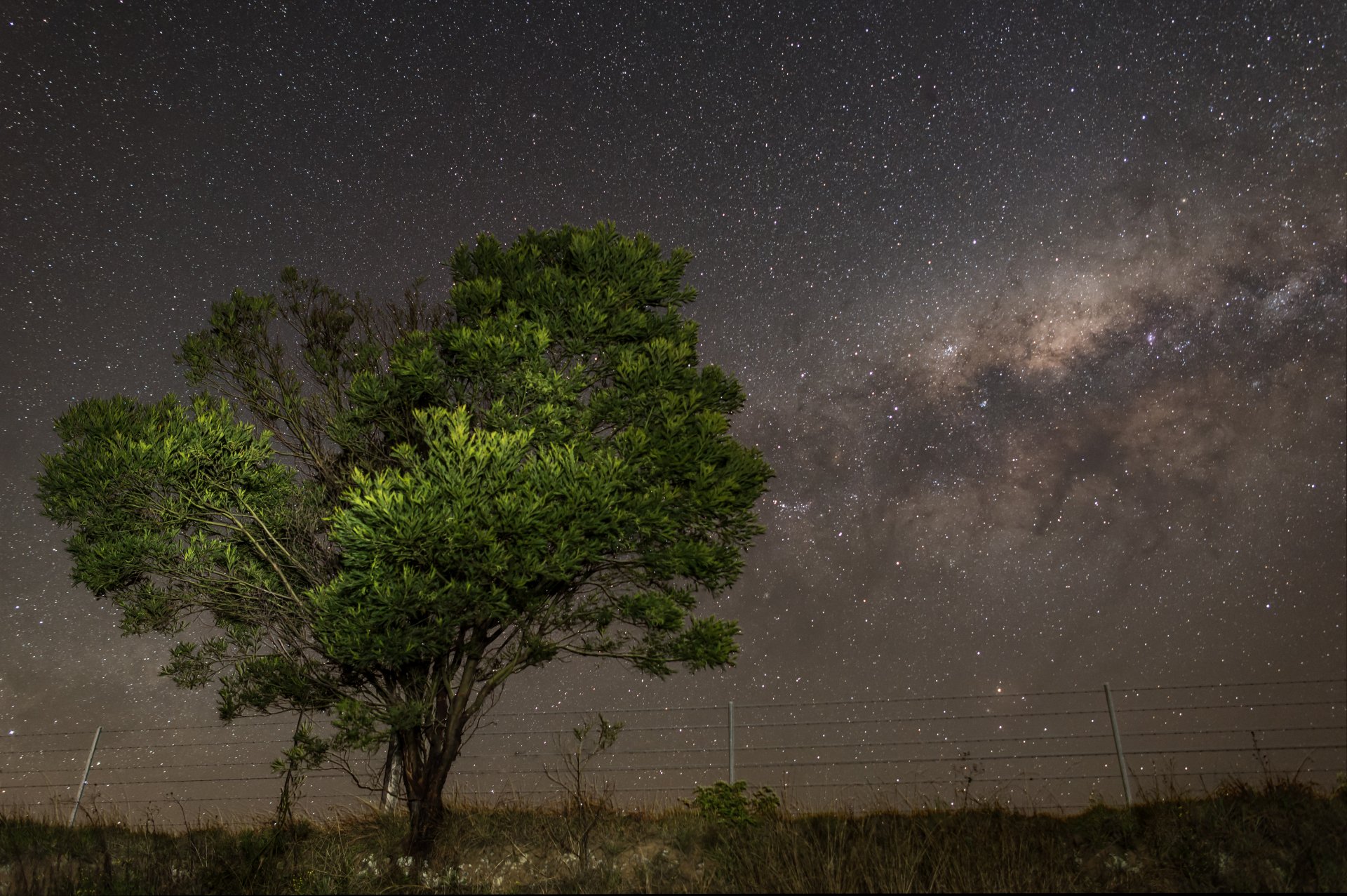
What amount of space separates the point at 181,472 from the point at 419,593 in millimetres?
3674

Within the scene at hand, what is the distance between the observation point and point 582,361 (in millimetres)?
10945

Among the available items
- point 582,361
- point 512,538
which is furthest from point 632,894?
point 582,361

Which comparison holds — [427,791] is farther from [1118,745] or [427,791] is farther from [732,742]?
[1118,745]

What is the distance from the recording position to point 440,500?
827 centimetres

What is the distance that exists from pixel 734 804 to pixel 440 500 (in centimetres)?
465

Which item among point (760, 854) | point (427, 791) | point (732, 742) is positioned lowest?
point (760, 854)

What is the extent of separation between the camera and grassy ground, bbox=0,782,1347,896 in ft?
22.5

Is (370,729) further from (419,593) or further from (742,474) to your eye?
(742,474)

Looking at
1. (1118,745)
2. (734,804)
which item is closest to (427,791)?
(734,804)


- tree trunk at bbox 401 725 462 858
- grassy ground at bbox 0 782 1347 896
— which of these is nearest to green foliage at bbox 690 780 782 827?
grassy ground at bbox 0 782 1347 896

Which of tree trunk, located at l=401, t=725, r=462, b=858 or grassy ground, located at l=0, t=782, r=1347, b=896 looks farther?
tree trunk, located at l=401, t=725, r=462, b=858

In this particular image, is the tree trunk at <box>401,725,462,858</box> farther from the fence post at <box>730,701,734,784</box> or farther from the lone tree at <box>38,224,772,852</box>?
the fence post at <box>730,701,734,784</box>

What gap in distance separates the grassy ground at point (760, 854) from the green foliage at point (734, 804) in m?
0.13

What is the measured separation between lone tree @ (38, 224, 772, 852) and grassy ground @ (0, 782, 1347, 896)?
1012 mm
